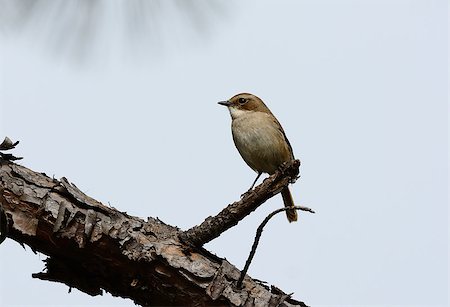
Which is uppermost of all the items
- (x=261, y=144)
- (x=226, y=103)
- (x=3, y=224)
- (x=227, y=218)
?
(x=226, y=103)

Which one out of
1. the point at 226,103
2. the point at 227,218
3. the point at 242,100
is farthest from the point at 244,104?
the point at 227,218

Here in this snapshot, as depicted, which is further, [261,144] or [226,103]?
[226,103]

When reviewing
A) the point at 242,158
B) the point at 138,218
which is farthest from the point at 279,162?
the point at 138,218

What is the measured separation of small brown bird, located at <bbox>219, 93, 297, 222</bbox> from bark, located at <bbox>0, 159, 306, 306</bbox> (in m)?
2.69

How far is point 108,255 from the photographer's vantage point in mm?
3598

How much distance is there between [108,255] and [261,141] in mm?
2924

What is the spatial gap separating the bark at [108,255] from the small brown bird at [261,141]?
2690mm

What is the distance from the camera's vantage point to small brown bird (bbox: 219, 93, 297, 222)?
20.7ft

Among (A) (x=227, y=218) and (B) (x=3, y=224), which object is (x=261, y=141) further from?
(B) (x=3, y=224)

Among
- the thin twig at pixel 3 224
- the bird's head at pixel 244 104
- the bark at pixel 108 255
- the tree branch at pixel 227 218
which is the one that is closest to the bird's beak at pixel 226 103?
the bird's head at pixel 244 104

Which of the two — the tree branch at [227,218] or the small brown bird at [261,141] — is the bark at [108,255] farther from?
the small brown bird at [261,141]

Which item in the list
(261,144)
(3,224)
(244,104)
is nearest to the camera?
(3,224)

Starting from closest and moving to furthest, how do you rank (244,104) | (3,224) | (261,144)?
(3,224) → (261,144) → (244,104)

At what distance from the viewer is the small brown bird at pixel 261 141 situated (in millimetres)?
6324
